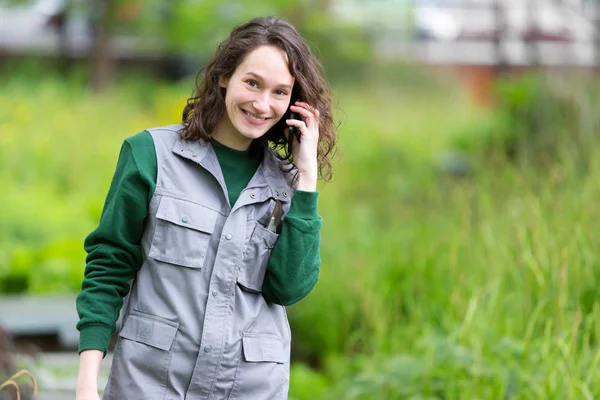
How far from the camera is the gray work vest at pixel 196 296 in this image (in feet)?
7.33

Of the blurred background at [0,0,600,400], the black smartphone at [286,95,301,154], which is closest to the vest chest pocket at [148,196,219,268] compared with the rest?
the black smartphone at [286,95,301,154]

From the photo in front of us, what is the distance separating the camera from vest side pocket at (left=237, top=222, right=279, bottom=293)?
7.55 ft

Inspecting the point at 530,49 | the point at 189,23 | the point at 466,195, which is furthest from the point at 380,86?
the point at 466,195

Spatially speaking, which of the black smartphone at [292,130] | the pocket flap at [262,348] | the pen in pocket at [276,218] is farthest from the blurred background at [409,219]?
the pocket flap at [262,348]

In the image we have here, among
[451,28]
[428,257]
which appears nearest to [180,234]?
[428,257]

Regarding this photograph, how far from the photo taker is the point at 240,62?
2342 mm

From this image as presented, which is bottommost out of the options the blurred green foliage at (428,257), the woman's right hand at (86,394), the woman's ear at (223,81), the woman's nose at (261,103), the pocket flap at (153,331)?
the blurred green foliage at (428,257)

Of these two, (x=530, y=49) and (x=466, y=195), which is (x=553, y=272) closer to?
(x=466, y=195)

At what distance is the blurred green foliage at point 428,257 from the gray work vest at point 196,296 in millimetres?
1258

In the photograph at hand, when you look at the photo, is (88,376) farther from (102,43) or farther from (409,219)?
(102,43)

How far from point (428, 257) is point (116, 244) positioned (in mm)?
2857

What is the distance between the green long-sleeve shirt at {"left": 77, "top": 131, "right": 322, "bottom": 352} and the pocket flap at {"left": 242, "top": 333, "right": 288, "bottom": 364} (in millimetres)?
104

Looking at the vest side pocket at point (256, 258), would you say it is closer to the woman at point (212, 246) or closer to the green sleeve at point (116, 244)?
the woman at point (212, 246)

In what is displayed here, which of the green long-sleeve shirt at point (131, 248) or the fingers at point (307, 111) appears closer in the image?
the green long-sleeve shirt at point (131, 248)
